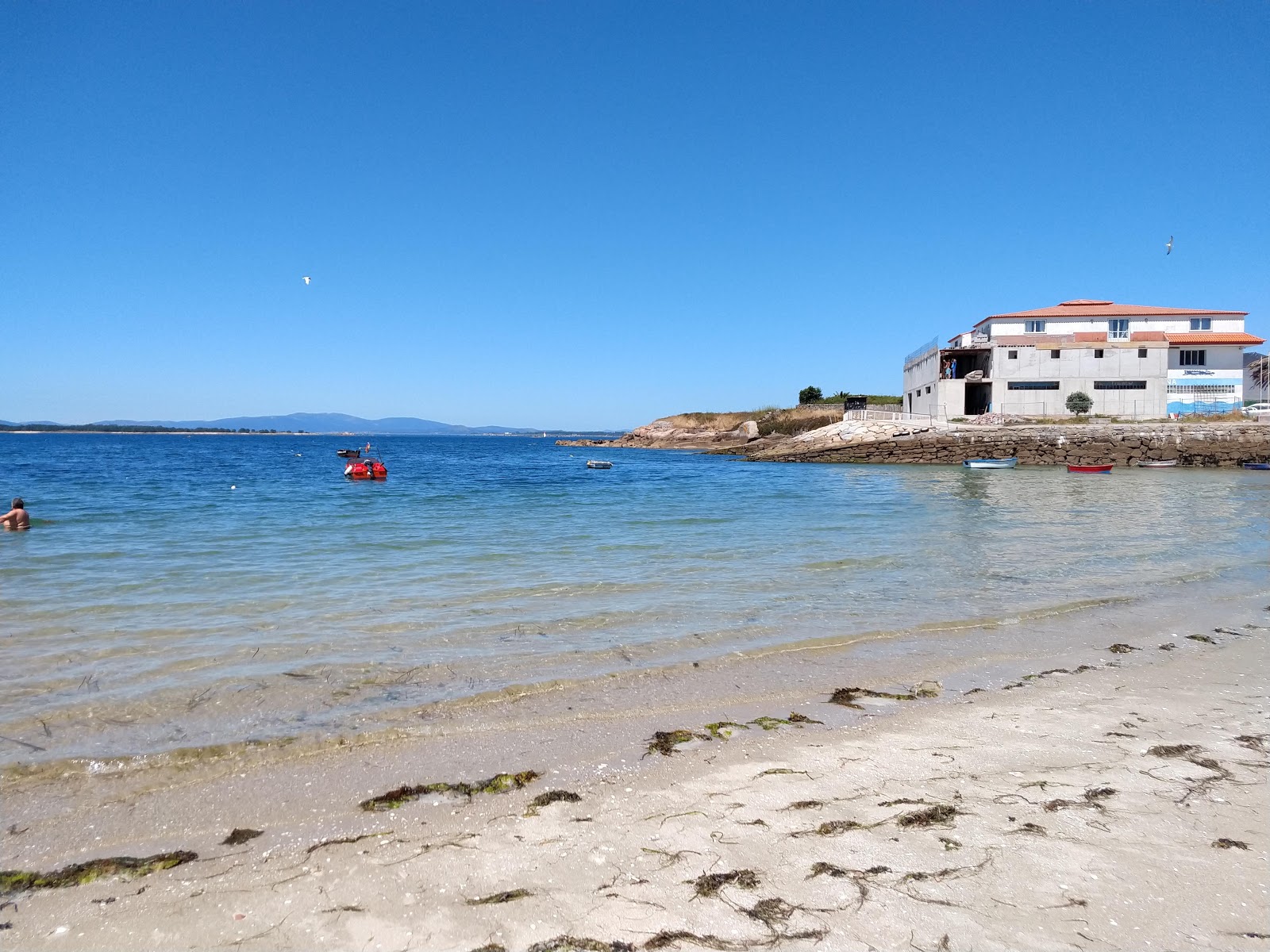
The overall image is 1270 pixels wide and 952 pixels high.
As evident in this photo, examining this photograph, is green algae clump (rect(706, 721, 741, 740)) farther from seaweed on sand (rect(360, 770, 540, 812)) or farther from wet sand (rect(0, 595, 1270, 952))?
seaweed on sand (rect(360, 770, 540, 812))

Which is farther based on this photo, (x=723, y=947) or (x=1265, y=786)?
(x=1265, y=786)

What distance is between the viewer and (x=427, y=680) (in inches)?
286

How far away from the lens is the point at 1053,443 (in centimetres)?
4859

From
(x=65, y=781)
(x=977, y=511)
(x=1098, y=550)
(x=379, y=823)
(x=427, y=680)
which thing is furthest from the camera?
(x=977, y=511)

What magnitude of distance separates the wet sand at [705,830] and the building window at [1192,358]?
211ft

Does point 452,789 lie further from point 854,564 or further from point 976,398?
point 976,398

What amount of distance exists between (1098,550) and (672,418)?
359 ft

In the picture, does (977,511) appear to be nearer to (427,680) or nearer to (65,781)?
(427,680)

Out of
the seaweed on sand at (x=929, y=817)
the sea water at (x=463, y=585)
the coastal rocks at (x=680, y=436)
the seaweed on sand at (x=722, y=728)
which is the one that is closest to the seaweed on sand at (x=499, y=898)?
the seaweed on sand at (x=929, y=817)

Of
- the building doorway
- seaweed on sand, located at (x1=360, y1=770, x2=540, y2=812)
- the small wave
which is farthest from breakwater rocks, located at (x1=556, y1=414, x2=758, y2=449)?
seaweed on sand, located at (x1=360, y1=770, x2=540, y2=812)

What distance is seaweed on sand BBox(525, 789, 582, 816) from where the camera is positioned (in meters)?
4.57

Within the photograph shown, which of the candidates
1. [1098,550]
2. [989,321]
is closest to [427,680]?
[1098,550]

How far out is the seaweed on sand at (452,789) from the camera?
4.68m

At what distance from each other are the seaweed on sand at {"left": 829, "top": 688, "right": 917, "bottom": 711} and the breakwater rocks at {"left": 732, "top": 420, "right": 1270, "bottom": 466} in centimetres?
4723
